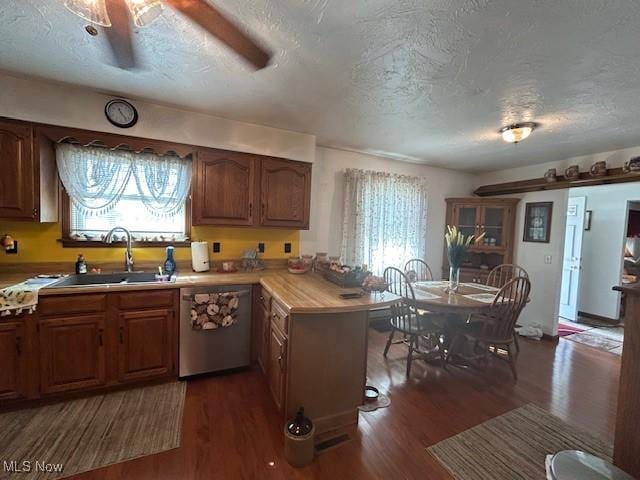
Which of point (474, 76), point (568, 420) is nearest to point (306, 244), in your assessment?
point (474, 76)

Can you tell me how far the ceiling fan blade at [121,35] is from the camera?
3.92ft

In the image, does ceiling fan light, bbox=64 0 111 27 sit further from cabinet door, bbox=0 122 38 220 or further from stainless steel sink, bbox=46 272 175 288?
stainless steel sink, bbox=46 272 175 288

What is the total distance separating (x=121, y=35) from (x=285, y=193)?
1.79 m

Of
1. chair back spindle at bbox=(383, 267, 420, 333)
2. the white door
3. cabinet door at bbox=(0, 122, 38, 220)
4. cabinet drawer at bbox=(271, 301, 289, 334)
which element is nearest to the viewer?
cabinet drawer at bbox=(271, 301, 289, 334)

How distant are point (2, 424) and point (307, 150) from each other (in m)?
3.19

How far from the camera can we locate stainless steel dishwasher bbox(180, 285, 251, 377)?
2.37 m

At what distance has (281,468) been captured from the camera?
1611 millimetres

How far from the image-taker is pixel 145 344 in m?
2.27

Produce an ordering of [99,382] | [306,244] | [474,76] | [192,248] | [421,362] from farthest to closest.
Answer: [306,244] < [421,362] < [192,248] < [99,382] < [474,76]

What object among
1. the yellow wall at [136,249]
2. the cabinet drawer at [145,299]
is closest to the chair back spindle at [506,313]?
the yellow wall at [136,249]

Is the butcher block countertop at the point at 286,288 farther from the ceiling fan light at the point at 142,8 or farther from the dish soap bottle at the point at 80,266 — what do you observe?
the ceiling fan light at the point at 142,8

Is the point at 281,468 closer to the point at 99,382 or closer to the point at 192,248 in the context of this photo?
the point at 99,382

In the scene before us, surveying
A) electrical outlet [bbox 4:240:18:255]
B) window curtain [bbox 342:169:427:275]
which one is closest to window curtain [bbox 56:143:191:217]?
electrical outlet [bbox 4:240:18:255]

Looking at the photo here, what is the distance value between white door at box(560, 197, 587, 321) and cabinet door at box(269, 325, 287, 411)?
4.99m
